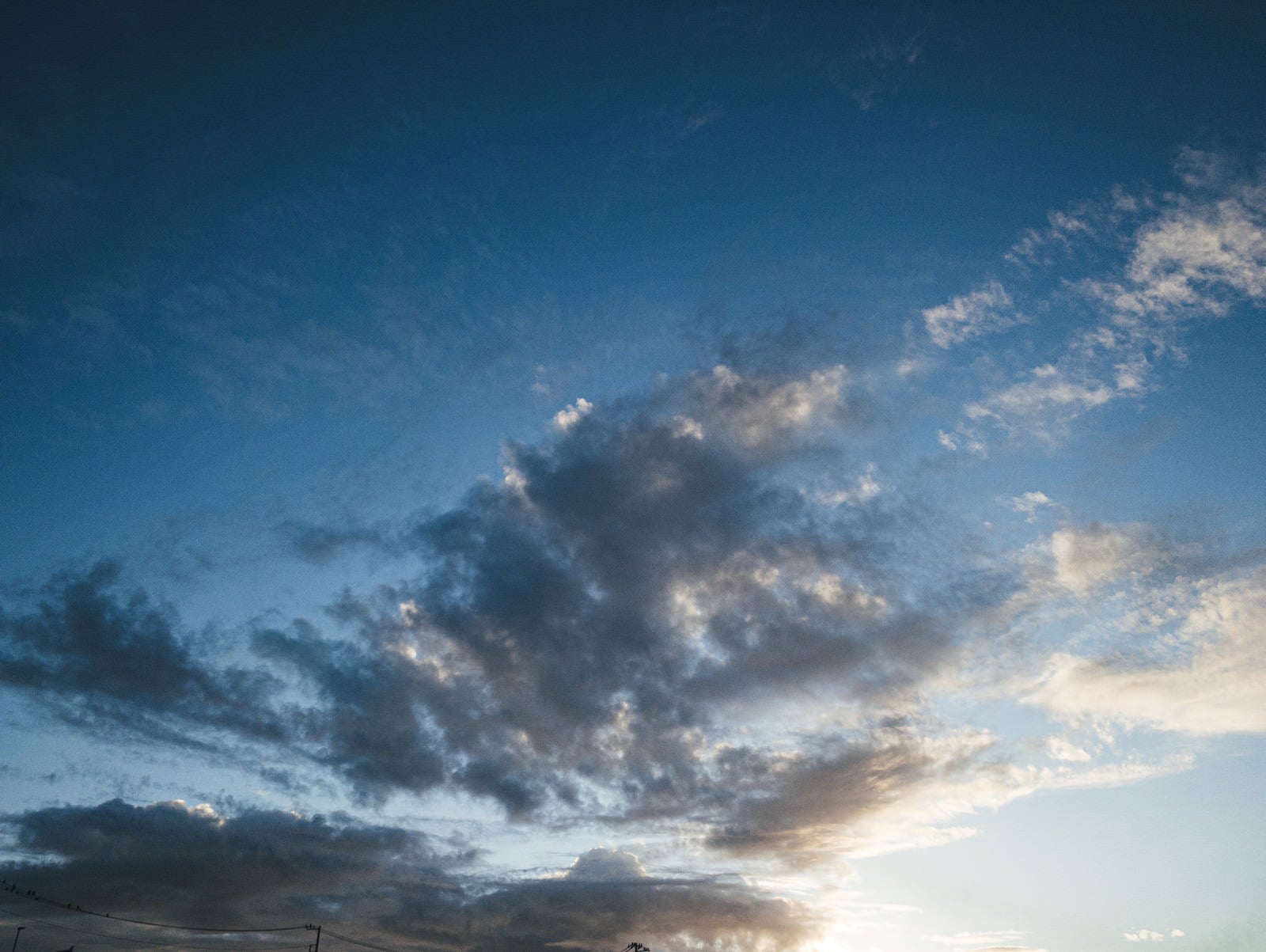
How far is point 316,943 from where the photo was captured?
160500 millimetres

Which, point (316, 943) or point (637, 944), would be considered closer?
point (637, 944)

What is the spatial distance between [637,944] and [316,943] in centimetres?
6853

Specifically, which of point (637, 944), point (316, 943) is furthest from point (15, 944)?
point (637, 944)

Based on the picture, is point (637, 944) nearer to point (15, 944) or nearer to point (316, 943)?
point (316, 943)

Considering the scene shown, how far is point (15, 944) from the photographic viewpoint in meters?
166

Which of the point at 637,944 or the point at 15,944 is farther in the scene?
the point at 15,944

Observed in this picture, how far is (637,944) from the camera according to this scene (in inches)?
5576

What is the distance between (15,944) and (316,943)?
65261 millimetres

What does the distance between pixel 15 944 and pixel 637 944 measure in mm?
132888
